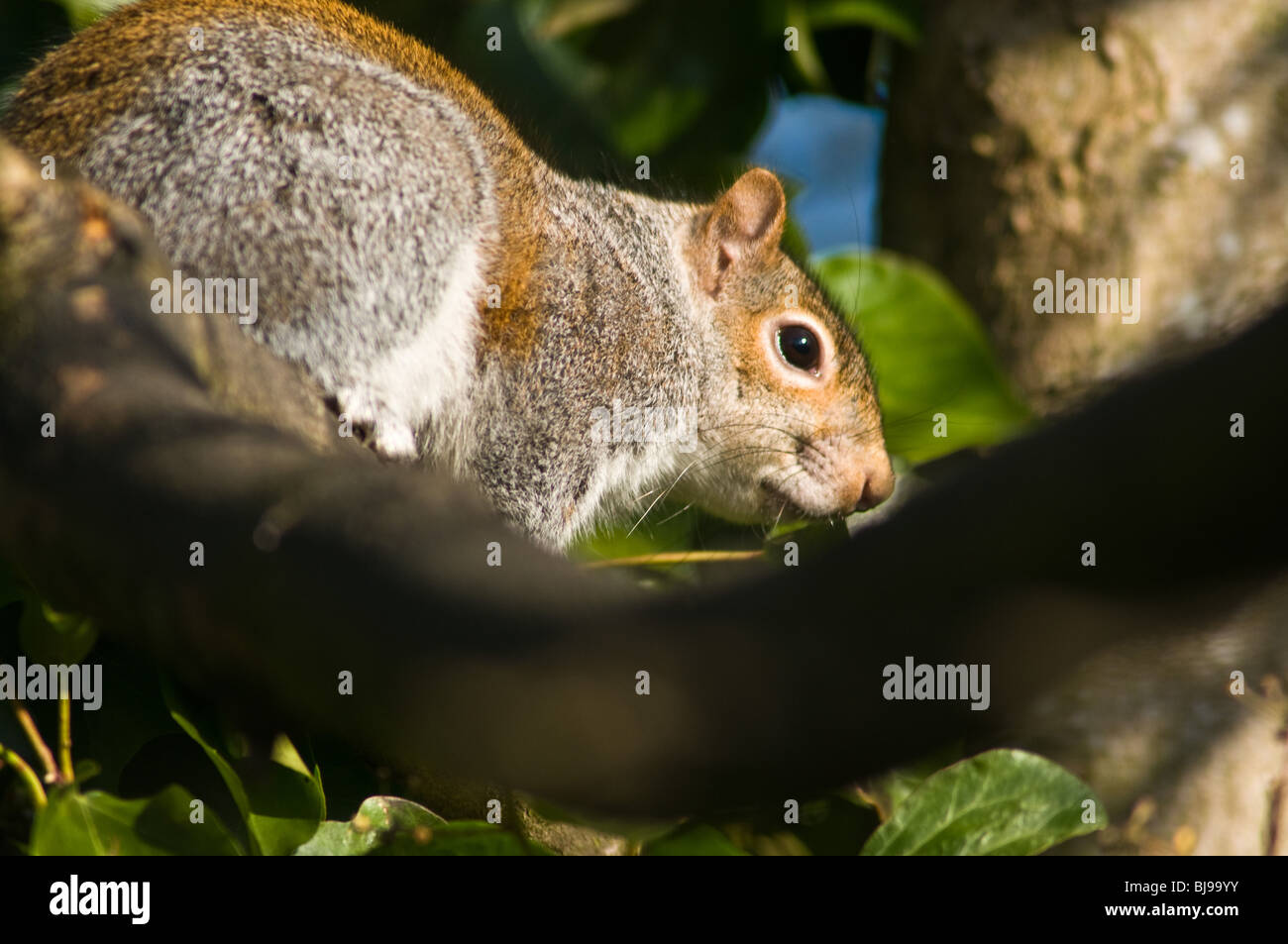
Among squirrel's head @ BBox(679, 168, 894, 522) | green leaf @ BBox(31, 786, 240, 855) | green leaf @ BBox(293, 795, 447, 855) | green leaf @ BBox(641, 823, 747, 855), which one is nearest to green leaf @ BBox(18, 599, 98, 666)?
green leaf @ BBox(31, 786, 240, 855)

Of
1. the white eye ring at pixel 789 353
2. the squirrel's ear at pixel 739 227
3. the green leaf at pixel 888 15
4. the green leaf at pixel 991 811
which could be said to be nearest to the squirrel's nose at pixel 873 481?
the white eye ring at pixel 789 353

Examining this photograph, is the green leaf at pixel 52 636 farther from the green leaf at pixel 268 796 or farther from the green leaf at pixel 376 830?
the green leaf at pixel 376 830

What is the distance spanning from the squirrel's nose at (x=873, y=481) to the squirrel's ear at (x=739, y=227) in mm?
576

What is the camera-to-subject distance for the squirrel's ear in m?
2.81

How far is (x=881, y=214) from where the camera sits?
3.55 meters

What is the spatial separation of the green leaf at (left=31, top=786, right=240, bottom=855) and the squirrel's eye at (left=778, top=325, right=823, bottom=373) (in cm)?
176

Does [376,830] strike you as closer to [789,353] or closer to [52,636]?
[52,636]

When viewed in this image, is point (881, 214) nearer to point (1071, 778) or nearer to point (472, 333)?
point (472, 333)

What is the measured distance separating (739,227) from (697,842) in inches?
66.1

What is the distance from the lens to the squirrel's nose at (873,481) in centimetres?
271

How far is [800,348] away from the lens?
2.83 metres

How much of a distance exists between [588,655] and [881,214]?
299 centimetres

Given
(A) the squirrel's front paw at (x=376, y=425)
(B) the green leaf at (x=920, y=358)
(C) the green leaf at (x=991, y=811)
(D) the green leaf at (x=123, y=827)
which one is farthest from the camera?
(B) the green leaf at (x=920, y=358)

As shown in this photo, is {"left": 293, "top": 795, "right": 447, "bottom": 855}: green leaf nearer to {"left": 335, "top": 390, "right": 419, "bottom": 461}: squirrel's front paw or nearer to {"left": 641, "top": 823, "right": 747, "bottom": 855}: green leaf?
{"left": 641, "top": 823, "right": 747, "bottom": 855}: green leaf
